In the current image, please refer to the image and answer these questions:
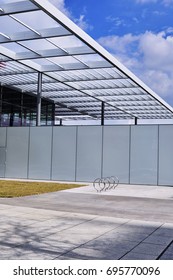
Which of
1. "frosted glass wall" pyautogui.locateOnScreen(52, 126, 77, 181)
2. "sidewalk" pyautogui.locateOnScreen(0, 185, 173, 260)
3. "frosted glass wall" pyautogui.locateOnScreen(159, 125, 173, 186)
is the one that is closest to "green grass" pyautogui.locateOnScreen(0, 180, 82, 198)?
"sidewalk" pyautogui.locateOnScreen(0, 185, 173, 260)

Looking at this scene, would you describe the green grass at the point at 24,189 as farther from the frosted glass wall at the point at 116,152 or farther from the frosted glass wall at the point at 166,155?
the frosted glass wall at the point at 166,155

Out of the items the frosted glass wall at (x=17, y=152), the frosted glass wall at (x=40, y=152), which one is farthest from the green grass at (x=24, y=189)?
the frosted glass wall at (x=17, y=152)

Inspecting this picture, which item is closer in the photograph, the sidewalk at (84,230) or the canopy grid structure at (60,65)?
the sidewalk at (84,230)

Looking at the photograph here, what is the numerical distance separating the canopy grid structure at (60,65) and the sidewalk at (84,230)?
28.6 ft

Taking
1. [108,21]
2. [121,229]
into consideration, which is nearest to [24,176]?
[108,21]

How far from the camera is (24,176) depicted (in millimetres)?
26812

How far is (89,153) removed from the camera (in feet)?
81.6

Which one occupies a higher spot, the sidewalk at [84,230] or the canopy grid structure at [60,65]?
the canopy grid structure at [60,65]

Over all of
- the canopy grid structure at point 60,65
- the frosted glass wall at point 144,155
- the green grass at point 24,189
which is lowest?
the green grass at point 24,189

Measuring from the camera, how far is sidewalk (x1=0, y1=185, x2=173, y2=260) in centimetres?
653

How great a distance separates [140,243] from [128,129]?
1702 cm

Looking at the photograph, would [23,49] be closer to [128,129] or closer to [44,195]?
[128,129]

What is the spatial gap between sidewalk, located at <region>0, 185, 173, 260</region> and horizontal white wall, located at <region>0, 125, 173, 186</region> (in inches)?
380

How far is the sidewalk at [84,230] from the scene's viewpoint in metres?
6.53
